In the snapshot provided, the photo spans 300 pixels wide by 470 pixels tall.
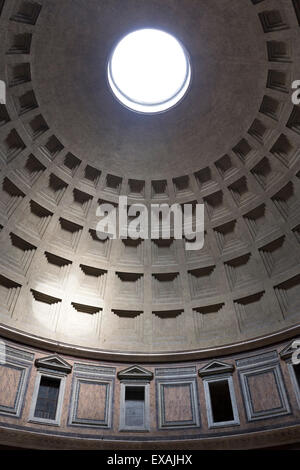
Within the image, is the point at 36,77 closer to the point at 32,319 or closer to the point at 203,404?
the point at 32,319

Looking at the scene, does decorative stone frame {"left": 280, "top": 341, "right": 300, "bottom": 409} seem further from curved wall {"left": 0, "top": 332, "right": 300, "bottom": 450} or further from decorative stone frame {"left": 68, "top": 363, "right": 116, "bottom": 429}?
decorative stone frame {"left": 68, "top": 363, "right": 116, "bottom": 429}

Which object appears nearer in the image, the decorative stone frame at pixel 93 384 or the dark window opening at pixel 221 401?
the decorative stone frame at pixel 93 384

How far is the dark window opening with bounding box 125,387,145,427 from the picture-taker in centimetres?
1623

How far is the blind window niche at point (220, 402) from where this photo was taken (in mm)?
15758

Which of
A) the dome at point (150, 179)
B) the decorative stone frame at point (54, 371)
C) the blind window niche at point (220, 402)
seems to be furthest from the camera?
the dome at point (150, 179)

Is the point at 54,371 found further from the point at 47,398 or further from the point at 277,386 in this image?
the point at 277,386

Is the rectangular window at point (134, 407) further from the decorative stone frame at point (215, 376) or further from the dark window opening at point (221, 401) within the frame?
the dark window opening at point (221, 401)

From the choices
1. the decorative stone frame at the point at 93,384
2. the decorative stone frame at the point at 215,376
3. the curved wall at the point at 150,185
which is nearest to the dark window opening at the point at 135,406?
the decorative stone frame at the point at 93,384

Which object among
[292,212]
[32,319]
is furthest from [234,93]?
[32,319]

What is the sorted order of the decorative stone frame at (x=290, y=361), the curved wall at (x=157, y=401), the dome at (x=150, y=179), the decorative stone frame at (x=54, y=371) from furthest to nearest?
the dome at (x=150, y=179) < the decorative stone frame at (x=54, y=371) < the decorative stone frame at (x=290, y=361) < the curved wall at (x=157, y=401)

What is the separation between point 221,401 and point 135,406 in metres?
3.37

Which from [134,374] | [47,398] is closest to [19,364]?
[47,398]

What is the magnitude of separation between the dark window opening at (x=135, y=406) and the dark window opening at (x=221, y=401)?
2.72 m

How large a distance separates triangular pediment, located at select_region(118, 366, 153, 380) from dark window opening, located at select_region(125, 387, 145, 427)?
42cm
